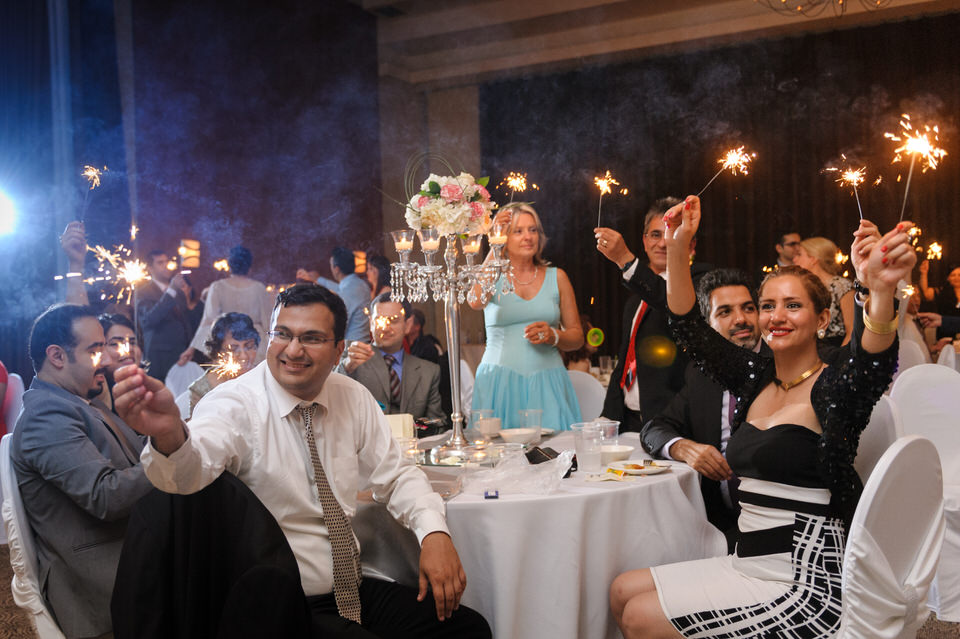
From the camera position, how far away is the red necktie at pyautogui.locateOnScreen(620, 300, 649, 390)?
332cm

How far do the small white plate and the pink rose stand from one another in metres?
1.05

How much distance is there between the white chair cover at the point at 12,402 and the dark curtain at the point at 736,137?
692 cm

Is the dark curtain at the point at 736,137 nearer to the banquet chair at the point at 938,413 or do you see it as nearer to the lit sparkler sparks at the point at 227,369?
the banquet chair at the point at 938,413

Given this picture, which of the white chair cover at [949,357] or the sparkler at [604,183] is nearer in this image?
the sparkler at [604,183]

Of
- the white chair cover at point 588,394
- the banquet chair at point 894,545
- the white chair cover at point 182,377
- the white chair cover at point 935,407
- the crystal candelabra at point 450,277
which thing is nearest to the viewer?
the banquet chair at point 894,545

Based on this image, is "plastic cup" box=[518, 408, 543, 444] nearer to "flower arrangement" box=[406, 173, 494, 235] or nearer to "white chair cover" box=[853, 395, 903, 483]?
"flower arrangement" box=[406, 173, 494, 235]

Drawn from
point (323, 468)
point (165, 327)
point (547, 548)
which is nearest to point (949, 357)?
point (547, 548)

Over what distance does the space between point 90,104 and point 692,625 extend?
561 centimetres

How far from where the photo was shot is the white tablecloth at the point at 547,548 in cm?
203

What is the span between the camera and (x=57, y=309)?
7.58ft

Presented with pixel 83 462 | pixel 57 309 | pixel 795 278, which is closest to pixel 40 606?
pixel 83 462

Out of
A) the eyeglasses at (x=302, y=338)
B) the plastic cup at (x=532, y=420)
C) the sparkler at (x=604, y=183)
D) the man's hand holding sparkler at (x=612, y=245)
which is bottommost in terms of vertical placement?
the plastic cup at (x=532, y=420)

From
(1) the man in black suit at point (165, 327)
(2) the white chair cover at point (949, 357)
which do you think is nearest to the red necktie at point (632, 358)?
(2) the white chair cover at point (949, 357)

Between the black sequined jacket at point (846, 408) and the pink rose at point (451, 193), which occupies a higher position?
the pink rose at point (451, 193)
